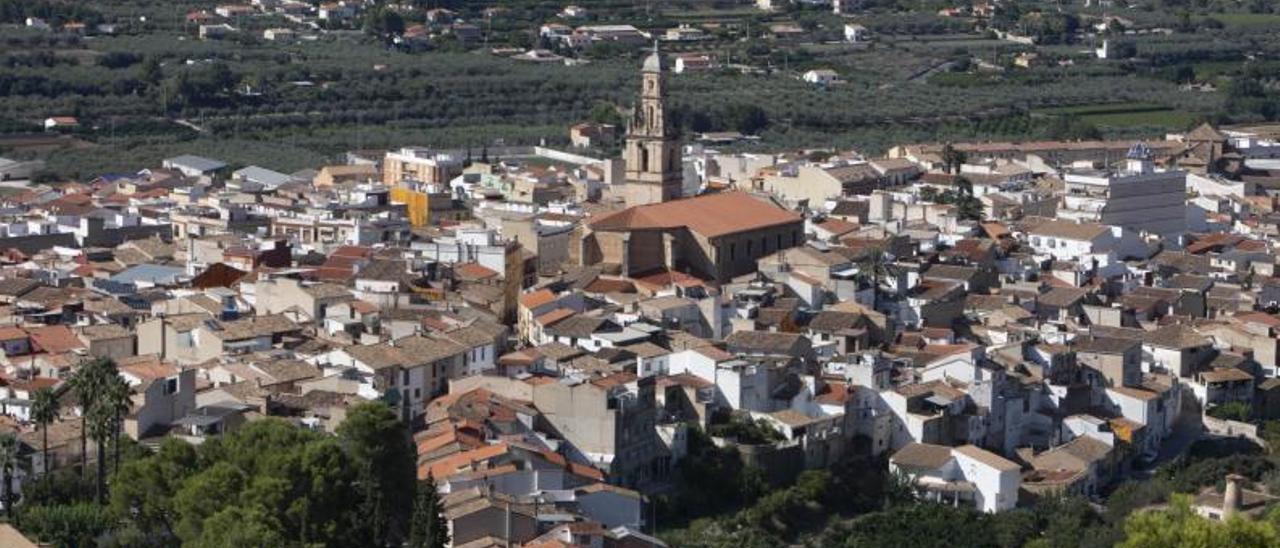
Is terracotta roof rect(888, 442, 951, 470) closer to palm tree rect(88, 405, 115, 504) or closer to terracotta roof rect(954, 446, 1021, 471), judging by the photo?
terracotta roof rect(954, 446, 1021, 471)

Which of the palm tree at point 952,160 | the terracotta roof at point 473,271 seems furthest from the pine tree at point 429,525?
the palm tree at point 952,160

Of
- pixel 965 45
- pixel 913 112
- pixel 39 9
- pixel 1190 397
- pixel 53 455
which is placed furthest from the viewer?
pixel 965 45

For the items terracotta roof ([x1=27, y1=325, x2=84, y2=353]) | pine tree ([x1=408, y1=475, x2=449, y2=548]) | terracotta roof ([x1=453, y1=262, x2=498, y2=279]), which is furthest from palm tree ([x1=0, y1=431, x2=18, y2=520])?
terracotta roof ([x1=453, y1=262, x2=498, y2=279])

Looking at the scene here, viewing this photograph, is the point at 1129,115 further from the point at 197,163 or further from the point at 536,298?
the point at 536,298

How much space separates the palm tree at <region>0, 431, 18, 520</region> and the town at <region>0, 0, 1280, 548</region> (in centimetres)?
5

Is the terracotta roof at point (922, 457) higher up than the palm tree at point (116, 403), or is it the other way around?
the palm tree at point (116, 403)

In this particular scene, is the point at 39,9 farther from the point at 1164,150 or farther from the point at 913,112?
the point at 1164,150

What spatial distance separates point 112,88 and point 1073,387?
137ft

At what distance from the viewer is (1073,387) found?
3572 centimetres

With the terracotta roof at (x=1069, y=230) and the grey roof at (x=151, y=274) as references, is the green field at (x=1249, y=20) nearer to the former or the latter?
the terracotta roof at (x=1069, y=230)

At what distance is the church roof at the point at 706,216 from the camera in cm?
4112

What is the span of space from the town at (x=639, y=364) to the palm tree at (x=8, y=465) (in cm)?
5

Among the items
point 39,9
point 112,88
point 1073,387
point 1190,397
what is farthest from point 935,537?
point 39,9

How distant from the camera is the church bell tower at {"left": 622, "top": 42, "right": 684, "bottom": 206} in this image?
45.1 meters
